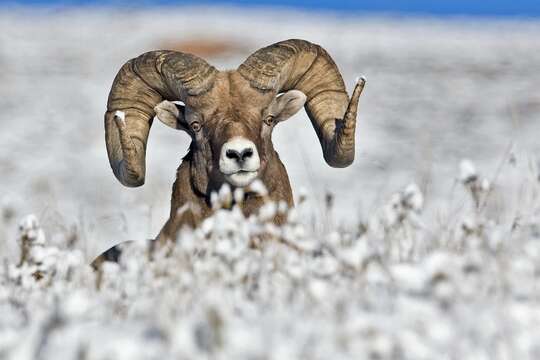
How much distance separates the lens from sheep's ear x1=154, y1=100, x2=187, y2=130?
10141 millimetres

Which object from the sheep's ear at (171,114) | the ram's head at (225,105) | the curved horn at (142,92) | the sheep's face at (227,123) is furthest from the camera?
the sheep's ear at (171,114)

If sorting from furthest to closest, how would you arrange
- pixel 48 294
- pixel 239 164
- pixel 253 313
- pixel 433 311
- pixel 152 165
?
pixel 152 165 < pixel 239 164 < pixel 48 294 < pixel 253 313 < pixel 433 311

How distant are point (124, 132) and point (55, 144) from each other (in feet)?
115

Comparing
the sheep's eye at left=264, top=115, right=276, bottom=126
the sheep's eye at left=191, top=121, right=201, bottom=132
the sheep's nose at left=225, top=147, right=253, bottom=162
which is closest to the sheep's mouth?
the sheep's nose at left=225, top=147, right=253, bottom=162

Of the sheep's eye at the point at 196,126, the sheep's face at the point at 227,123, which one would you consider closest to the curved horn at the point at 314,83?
the sheep's face at the point at 227,123

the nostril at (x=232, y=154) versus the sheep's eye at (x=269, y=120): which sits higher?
the sheep's eye at (x=269, y=120)

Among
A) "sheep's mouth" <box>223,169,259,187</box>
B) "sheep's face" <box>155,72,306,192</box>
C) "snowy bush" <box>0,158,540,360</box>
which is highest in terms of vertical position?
"sheep's face" <box>155,72,306,192</box>

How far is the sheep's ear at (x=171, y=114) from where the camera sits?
10141 mm

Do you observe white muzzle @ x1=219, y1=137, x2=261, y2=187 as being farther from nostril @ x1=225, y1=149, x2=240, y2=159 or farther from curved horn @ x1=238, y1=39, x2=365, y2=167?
curved horn @ x1=238, y1=39, x2=365, y2=167

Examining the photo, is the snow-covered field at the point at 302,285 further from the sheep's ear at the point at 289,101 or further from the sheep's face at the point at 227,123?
the sheep's ear at the point at 289,101

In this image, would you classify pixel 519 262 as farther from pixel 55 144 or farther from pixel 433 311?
pixel 55 144

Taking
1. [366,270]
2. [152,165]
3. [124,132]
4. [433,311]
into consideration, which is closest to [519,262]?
[433,311]

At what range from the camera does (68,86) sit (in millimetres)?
59281

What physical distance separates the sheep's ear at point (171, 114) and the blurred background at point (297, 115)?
3.81 ft
